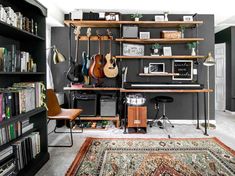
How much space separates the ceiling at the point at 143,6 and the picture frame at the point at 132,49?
0.70 m

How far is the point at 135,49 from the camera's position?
155 inches

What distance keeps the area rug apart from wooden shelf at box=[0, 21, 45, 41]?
4.97 feet

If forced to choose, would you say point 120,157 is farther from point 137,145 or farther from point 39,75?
point 39,75

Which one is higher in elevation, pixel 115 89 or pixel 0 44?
pixel 0 44

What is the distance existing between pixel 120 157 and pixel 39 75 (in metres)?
1.42

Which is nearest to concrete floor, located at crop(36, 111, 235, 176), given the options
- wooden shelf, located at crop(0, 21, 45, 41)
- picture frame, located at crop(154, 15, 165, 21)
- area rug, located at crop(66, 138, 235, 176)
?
area rug, located at crop(66, 138, 235, 176)

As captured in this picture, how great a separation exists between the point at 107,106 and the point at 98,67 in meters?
0.79

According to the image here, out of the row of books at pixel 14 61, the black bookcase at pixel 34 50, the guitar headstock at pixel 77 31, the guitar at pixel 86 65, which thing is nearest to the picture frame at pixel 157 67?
the guitar at pixel 86 65

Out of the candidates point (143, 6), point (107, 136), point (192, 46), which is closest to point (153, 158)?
point (107, 136)

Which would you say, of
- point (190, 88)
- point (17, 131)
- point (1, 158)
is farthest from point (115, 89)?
point (1, 158)

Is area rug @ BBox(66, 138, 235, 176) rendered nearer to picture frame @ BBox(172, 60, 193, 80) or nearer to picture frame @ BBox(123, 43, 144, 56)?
picture frame @ BBox(172, 60, 193, 80)

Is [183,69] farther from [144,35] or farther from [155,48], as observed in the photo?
[144,35]

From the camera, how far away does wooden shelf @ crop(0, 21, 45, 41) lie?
1677 mm

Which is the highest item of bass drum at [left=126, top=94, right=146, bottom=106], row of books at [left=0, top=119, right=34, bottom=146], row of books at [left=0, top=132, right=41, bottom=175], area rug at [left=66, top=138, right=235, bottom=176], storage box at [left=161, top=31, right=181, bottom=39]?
storage box at [left=161, top=31, right=181, bottom=39]
